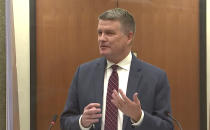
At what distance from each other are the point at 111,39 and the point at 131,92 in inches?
12.1

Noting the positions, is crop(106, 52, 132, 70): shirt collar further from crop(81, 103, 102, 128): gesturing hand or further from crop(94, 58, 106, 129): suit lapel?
crop(81, 103, 102, 128): gesturing hand

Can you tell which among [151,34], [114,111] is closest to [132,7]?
[151,34]

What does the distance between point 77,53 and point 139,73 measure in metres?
1.27

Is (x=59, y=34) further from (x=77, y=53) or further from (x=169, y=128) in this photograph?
(x=169, y=128)

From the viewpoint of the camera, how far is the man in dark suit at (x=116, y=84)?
1628 mm

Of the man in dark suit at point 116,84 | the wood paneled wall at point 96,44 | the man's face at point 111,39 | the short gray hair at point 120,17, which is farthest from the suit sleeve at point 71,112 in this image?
the wood paneled wall at point 96,44

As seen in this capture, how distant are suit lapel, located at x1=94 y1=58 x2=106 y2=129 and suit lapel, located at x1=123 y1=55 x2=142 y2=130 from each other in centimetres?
15

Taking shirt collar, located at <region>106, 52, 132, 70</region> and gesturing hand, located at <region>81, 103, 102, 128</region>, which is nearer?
gesturing hand, located at <region>81, 103, 102, 128</region>

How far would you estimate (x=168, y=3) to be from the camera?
2902mm

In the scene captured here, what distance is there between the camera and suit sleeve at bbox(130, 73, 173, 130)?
4.96 ft

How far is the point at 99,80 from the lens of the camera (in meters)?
1.71

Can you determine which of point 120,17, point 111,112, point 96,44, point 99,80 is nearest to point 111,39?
Result: point 120,17

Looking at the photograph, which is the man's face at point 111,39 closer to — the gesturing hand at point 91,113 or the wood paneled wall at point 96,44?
the gesturing hand at point 91,113

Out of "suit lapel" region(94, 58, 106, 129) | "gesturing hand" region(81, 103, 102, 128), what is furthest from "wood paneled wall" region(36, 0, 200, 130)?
"gesturing hand" region(81, 103, 102, 128)
